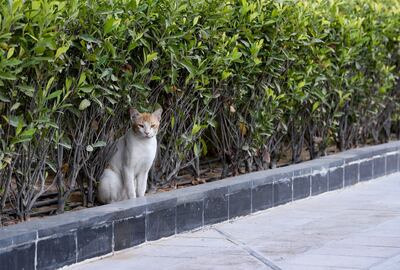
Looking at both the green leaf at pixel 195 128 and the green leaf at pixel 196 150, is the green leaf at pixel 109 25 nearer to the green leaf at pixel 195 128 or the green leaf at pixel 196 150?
the green leaf at pixel 195 128

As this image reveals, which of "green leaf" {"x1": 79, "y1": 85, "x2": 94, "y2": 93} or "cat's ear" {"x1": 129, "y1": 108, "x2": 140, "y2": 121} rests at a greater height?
"green leaf" {"x1": 79, "y1": 85, "x2": 94, "y2": 93}

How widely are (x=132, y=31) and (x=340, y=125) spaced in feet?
17.8

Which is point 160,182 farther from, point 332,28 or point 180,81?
point 332,28

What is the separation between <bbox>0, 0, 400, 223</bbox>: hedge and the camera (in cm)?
779

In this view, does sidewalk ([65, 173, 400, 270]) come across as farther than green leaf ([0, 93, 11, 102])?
Yes

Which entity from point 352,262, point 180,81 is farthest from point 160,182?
point 352,262

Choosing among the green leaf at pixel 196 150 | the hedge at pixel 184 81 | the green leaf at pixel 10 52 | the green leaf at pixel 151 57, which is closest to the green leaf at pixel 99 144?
the hedge at pixel 184 81

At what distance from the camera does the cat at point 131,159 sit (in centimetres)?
914

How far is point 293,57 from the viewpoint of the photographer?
11.2 meters

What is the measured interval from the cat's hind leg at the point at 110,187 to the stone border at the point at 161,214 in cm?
37

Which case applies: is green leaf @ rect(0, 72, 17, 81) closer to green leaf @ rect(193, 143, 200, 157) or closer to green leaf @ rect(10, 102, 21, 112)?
green leaf @ rect(10, 102, 21, 112)

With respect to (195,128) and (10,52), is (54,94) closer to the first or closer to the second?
(10,52)

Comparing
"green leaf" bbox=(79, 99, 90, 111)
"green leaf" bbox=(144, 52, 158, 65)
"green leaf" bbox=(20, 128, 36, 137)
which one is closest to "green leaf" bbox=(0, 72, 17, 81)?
"green leaf" bbox=(20, 128, 36, 137)

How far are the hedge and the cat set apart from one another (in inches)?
5.8
